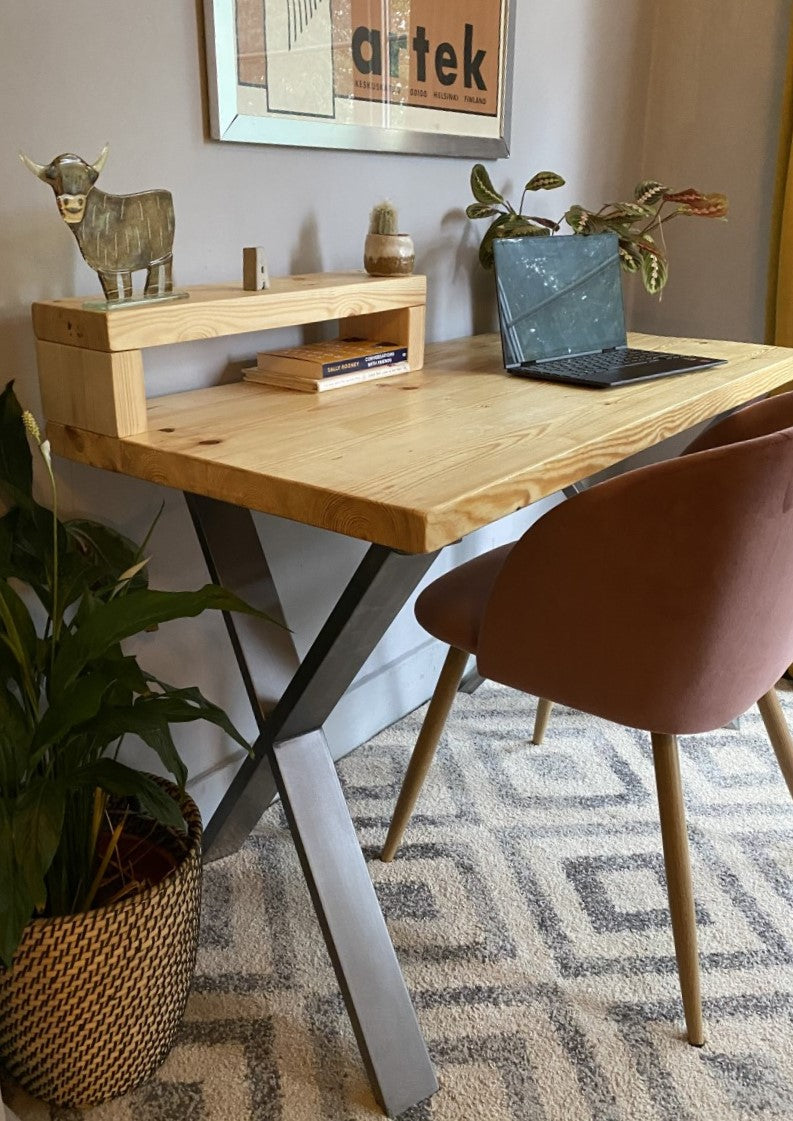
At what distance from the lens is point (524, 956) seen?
1.42m

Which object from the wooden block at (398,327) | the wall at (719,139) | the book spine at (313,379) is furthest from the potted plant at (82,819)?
the wall at (719,139)

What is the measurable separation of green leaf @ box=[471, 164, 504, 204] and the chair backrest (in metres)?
0.90

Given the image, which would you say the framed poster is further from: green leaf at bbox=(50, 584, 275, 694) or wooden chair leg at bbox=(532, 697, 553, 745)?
wooden chair leg at bbox=(532, 697, 553, 745)

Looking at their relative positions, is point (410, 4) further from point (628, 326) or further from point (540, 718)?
point (540, 718)

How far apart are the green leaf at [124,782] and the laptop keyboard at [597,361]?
2.95 feet

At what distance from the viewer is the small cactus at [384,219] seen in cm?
150

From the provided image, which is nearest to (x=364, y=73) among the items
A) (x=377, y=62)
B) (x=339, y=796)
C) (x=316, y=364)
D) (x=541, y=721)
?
(x=377, y=62)

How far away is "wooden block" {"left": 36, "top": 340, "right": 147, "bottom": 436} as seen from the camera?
3.59 ft

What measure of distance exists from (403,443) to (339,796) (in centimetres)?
47

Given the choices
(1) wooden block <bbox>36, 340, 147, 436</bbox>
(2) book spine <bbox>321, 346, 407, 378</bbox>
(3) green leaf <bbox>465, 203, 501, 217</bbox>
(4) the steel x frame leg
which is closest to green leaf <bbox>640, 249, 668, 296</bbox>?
(3) green leaf <bbox>465, 203, 501, 217</bbox>

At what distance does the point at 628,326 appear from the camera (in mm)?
2506

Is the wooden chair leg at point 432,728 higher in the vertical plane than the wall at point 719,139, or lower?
lower

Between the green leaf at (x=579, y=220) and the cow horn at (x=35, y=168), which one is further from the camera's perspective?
the green leaf at (x=579, y=220)

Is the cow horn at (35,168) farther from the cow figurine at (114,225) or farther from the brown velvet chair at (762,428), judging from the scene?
the brown velvet chair at (762,428)
